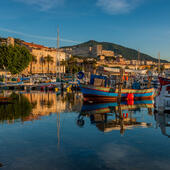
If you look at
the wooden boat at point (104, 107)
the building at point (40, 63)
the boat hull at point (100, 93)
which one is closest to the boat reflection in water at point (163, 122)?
the wooden boat at point (104, 107)

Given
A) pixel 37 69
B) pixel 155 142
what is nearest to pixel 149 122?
pixel 155 142

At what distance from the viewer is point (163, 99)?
74.9 feet

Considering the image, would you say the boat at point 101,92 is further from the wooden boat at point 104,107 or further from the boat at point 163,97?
the boat at point 163,97

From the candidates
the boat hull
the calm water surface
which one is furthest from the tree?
the calm water surface

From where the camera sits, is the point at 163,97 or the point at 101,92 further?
the point at 101,92

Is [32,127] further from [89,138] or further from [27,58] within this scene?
[27,58]

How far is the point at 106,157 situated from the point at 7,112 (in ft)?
51.0

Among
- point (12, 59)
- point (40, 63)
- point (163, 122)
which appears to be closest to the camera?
point (163, 122)

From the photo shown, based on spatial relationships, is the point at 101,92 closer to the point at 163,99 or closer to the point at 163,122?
the point at 163,99

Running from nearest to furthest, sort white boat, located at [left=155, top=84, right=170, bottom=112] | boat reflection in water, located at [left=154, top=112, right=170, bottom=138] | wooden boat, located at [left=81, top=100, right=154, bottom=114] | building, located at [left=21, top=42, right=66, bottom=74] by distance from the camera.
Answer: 1. boat reflection in water, located at [left=154, top=112, right=170, bottom=138]
2. white boat, located at [left=155, top=84, right=170, bottom=112]
3. wooden boat, located at [left=81, top=100, right=154, bottom=114]
4. building, located at [left=21, top=42, right=66, bottom=74]

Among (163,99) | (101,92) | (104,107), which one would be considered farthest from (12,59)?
(163,99)

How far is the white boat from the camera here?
22.6 meters

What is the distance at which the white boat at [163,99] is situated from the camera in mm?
22641

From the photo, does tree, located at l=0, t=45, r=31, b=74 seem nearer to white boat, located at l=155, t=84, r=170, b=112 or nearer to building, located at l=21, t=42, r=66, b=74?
building, located at l=21, t=42, r=66, b=74
